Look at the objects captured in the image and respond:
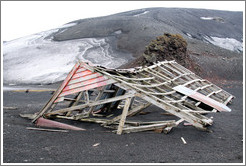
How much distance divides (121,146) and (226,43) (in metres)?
36.3

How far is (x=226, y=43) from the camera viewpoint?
124 feet

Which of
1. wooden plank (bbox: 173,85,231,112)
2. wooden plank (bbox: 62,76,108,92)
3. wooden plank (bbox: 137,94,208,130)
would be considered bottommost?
wooden plank (bbox: 173,85,231,112)

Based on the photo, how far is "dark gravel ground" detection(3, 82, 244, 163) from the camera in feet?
16.5

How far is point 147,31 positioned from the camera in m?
30.3

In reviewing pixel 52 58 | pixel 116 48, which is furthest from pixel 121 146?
pixel 116 48

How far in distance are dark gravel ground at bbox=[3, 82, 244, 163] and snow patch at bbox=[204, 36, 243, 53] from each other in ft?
103

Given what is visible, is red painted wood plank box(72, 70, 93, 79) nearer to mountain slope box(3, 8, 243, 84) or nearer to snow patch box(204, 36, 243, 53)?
mountain slope box(3, 8, 243, 84)

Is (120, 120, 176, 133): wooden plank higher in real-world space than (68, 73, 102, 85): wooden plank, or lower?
lower

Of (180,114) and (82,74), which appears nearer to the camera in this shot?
(180,114)

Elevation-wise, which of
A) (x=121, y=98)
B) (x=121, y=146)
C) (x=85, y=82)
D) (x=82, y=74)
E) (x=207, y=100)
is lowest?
(x=207, y=100)

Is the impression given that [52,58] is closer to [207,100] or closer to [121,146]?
[207,100]

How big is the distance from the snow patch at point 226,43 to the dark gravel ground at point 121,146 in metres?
31.3

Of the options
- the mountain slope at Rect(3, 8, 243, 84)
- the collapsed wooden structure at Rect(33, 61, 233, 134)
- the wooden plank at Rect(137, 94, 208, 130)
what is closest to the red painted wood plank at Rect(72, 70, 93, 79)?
the collapsed wooden structure at Rect(33, 61, 233, 134)

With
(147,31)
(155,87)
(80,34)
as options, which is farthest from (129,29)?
(155,87)
